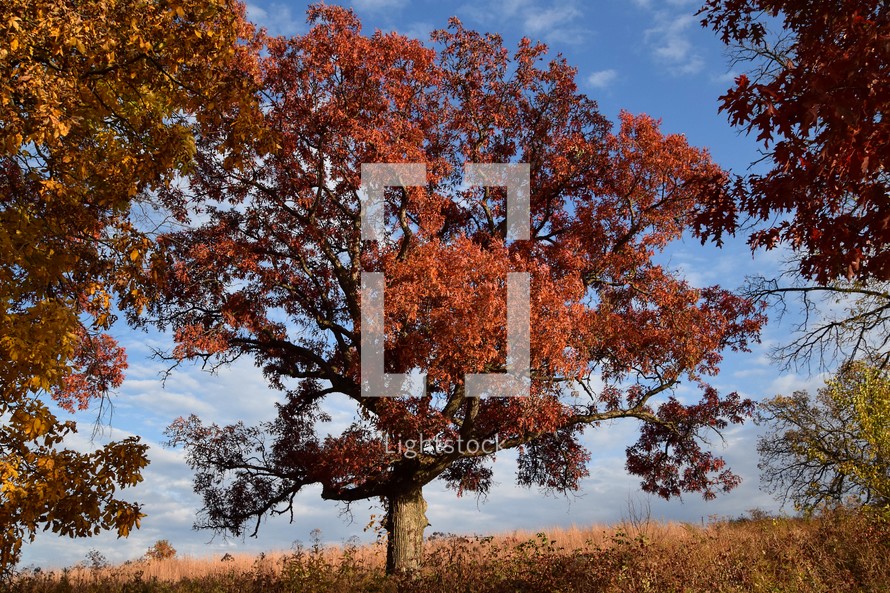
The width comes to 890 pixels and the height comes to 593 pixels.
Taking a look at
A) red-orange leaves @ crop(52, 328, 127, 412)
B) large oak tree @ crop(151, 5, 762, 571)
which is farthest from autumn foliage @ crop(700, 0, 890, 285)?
red-orange leaves @ crop(52, 328, 127, 412)

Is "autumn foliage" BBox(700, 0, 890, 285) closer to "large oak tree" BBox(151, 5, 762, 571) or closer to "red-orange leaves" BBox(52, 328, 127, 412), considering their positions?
"large oak tree" BBox(151, 5, 762, 571)

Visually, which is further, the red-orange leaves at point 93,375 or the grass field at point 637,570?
the red-orange leaves at point 93,375

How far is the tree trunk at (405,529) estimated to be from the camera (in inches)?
574

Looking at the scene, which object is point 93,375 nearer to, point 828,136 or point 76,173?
point 76,173

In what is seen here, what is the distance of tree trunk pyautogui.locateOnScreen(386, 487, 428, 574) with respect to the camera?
14.6 meters

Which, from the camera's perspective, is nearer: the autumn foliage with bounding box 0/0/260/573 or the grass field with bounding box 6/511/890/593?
the autumn foliage with bounding box 0/0/260/573

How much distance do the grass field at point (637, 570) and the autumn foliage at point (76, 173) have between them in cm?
471

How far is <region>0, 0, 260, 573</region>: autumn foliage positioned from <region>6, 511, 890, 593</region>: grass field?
4712 millimetres

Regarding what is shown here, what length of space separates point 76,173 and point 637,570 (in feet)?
32.0

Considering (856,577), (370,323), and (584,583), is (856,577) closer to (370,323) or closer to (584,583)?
(584,583)

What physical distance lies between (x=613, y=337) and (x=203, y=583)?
982 cm

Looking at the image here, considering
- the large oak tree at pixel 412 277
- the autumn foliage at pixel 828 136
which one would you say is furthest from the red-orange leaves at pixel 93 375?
the autumn foliage at pixel 828 136

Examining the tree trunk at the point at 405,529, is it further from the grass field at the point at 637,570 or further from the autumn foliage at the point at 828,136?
the autumn foliage at the point at 828,136

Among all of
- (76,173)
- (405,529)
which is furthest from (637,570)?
(76,173)
